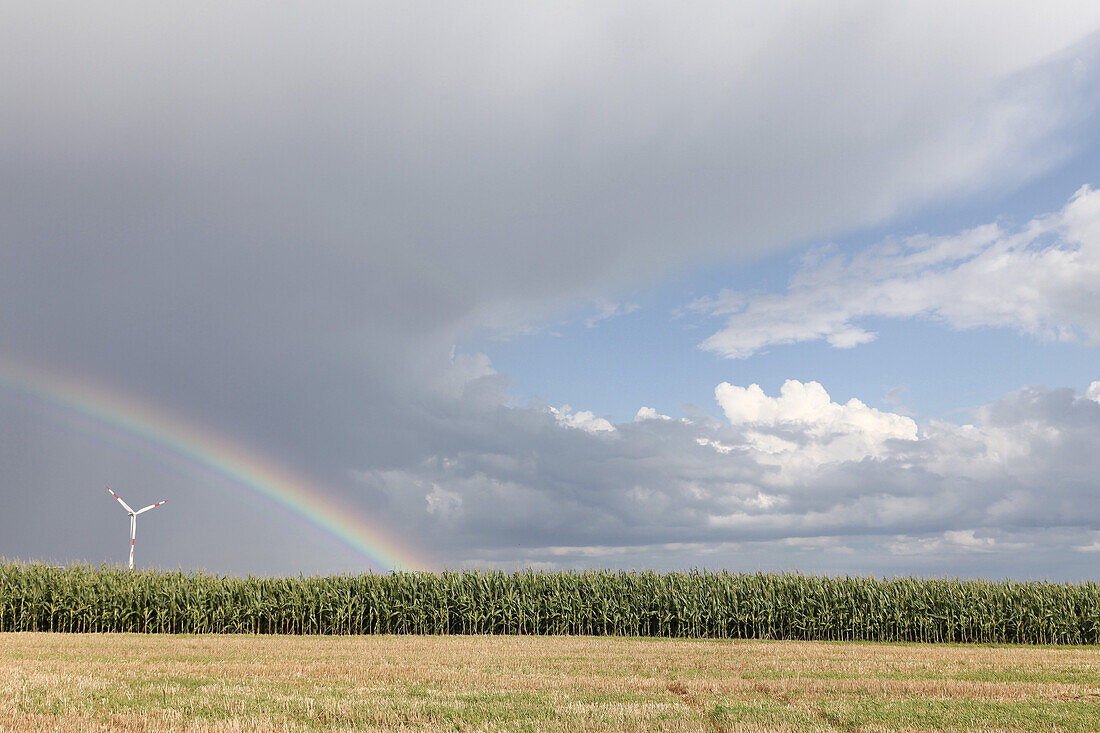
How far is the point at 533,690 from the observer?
14141mm

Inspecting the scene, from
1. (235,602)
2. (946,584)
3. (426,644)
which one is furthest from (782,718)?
(235,602)

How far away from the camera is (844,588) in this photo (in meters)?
34.4

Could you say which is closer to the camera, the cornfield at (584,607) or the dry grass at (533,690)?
the dry grass at (533,690)

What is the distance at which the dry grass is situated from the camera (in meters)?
11.2

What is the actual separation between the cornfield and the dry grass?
10.0m

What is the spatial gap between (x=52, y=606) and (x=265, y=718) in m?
31.0

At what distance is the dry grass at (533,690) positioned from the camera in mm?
11211

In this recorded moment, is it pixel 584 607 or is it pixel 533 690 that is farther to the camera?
pixel 584 607

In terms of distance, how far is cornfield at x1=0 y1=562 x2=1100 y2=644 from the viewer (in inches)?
1336

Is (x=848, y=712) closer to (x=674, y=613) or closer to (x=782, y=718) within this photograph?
(x=782, y=718)

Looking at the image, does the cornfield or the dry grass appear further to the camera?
the cornfield

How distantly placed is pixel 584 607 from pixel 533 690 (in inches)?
839

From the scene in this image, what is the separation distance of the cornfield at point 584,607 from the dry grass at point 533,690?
10027 millimetres

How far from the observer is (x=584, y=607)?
34.9 meters
